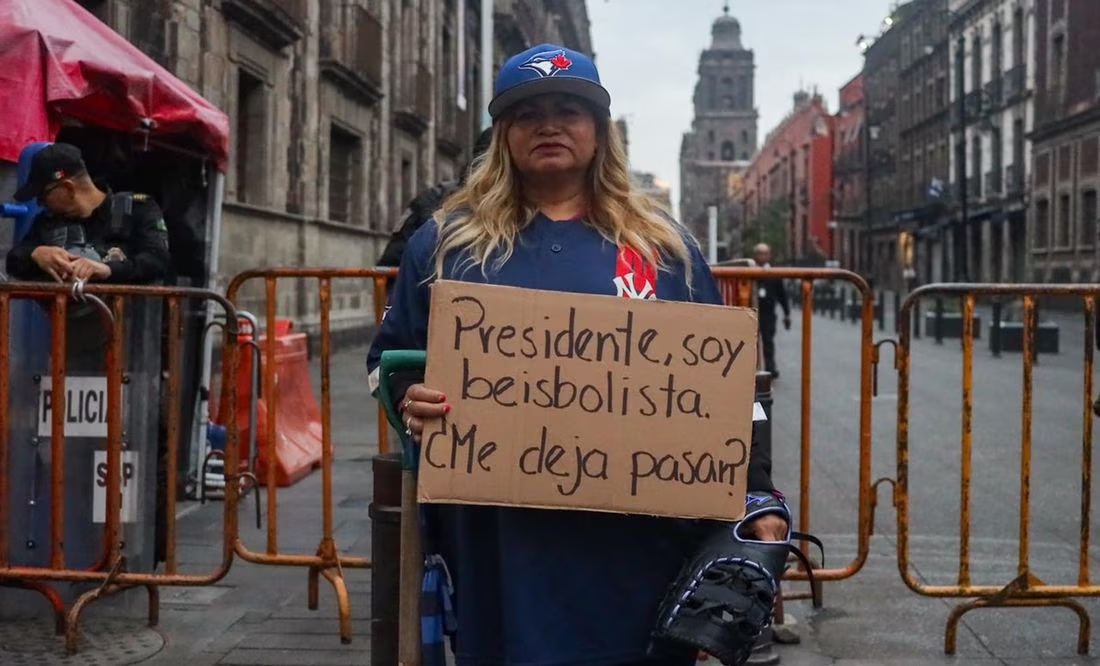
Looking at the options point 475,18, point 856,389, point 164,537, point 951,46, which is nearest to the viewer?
point 164,537

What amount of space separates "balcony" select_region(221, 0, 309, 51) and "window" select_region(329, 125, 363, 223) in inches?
129

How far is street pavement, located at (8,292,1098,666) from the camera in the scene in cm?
447

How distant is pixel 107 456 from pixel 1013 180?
4732cm

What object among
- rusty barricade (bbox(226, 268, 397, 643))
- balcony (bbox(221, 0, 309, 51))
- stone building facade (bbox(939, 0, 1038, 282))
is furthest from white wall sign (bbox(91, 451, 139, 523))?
stone building facade (bbox(939, 0, 1038, 282))

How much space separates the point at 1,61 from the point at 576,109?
3.50m

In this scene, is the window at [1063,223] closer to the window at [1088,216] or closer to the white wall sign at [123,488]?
the window at [1088,216]

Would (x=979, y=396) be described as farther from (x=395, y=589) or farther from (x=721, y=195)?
(x=721, y=195)

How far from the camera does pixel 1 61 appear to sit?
504 cm

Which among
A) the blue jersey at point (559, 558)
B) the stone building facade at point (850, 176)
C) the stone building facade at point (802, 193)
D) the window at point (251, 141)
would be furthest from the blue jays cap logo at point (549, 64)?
the stone building facade at point (802, 193)

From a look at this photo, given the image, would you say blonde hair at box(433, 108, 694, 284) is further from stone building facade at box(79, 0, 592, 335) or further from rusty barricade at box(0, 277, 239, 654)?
stone building facade at box(79, 0, 592, 335)

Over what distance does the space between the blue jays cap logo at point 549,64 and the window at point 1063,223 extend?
4186cm

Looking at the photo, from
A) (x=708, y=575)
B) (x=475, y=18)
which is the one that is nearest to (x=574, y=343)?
(x=708, y=575)

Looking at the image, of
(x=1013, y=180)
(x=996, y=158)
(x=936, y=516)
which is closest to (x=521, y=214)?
(x=936, y=516)

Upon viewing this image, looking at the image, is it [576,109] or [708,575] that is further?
[576,109]
